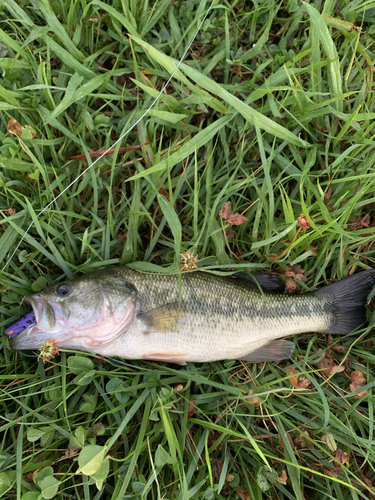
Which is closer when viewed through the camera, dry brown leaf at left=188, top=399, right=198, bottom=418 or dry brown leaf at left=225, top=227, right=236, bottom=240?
dry brown leaf at left=188, top=399, right=198, bottom=418

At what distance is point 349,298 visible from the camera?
110 inches

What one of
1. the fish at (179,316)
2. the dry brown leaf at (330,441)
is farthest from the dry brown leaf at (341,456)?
the fish at (179,316)

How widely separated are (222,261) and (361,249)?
131cm

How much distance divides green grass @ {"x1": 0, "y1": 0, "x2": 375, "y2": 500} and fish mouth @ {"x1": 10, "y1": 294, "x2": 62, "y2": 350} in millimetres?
280

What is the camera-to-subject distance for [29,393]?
2.49 meters

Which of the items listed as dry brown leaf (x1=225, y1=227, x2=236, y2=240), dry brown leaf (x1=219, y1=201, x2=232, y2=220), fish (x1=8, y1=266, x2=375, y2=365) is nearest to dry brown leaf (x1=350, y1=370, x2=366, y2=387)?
fish (x1=8, y1=266, x2=375, y2=365)

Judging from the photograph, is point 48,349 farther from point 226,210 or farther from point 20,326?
point 226,210

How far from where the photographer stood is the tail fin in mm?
2770

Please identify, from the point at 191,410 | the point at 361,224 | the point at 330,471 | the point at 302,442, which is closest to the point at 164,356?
the point at 191,410

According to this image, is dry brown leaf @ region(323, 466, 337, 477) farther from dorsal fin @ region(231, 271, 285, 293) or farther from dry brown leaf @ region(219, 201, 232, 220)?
dry brown leaf @ region(219, 201, 232, 220)

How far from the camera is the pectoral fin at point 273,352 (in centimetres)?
265

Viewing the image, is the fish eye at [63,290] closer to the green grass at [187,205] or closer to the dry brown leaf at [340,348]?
the green grass at [187,205]

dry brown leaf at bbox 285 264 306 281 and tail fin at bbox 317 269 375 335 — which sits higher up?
dry brown leaf at bbox 285 264 306 281

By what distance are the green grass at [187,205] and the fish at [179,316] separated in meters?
0.16
